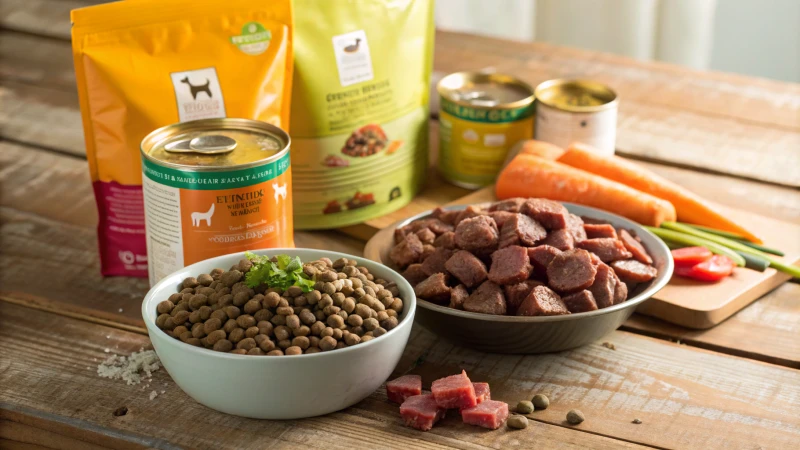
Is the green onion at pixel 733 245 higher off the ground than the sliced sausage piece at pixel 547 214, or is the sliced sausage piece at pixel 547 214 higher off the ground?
the sliced sausage piece at pixel 547 214

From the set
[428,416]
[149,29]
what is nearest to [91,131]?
[149,29]

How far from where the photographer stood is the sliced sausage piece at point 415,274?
1.35 meters

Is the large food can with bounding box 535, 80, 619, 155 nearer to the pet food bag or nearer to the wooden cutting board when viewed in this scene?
the pet food bag

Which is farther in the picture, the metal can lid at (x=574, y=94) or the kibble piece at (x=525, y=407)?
the metal can lid at (x=574, y=94)

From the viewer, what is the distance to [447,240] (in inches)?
54.1

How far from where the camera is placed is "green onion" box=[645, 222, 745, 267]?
153cm

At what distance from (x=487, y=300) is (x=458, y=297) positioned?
0.13 feet

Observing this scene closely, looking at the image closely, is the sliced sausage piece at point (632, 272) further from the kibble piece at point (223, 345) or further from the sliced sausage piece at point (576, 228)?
the kibble piece at point (223, 345)

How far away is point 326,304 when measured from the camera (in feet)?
3.84

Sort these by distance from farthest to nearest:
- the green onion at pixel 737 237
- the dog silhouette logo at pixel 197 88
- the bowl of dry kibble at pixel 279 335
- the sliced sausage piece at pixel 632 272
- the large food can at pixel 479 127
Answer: the large food can at pixel 479 127, the green onion at pixel 737 237, the dog silhouette logo at pixel 197 88, the sliced sausage piece at pixel 632 272, the bowl of dry kibble at pixel 279 335

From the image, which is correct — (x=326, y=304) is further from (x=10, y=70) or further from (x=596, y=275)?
(x=10, y=70)

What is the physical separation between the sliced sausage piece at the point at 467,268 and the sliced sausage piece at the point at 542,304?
3.0 inches

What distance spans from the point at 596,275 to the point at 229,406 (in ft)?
1.69

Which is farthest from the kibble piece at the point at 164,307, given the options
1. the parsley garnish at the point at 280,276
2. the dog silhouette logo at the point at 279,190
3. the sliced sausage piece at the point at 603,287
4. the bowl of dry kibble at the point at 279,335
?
the sliced sausage piece at the point at 603,287
